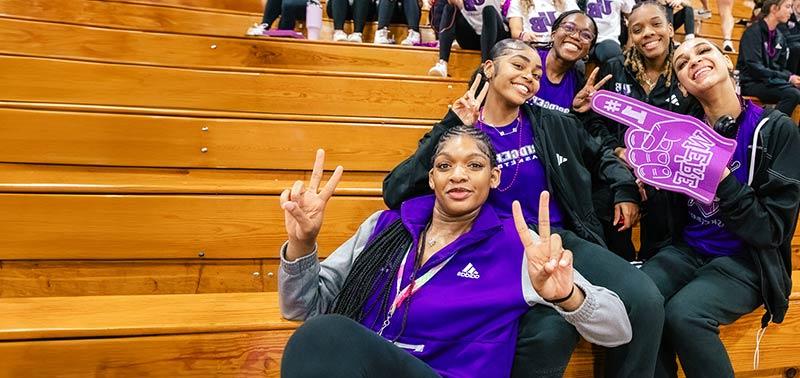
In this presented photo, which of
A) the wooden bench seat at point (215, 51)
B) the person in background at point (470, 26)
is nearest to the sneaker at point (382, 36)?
the wooden bench seat at point (215, 51)

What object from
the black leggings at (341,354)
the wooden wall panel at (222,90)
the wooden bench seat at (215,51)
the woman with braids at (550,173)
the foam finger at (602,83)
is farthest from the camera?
the wooden bench seat at (215,51)

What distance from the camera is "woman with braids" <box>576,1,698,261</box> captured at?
1.31 metres

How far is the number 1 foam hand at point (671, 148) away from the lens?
1.02 m

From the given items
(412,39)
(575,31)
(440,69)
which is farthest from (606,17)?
(412,39)

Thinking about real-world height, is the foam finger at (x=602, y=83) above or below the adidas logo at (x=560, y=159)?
above

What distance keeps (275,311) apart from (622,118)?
0.77m

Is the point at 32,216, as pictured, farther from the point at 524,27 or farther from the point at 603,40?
the point at 603,40

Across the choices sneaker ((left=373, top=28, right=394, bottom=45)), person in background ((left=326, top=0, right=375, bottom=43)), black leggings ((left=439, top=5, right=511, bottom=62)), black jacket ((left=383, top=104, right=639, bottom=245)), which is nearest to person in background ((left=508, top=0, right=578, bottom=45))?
black leggings ((left=439, top=5, right=511, bottom=62))

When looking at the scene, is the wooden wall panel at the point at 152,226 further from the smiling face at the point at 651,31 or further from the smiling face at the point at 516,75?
the smiling face at the point at 651,31

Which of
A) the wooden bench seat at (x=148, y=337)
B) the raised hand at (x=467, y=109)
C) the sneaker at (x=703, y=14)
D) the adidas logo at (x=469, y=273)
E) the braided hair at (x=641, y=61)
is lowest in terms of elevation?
the wooden bench seat at (x=148, y=337)

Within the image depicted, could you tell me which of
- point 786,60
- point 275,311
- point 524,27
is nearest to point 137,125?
point 275,311

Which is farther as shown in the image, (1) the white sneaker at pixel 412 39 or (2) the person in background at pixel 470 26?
(1) the white sneaker at pixel 412 39

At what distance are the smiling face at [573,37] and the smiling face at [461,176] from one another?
0.70 m

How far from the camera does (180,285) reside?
1.33 m
